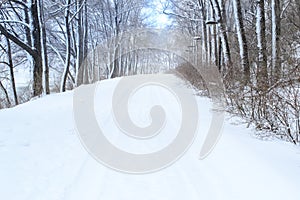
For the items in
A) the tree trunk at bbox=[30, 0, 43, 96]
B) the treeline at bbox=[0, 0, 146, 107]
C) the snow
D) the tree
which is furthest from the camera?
the treeline at bbox=[0, 0, 146, 107]

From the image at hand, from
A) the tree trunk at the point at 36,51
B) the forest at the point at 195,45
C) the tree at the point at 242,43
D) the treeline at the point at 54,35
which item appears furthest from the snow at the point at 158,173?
the treeline at the point at 54,35

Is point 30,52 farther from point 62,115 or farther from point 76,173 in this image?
point 76,173

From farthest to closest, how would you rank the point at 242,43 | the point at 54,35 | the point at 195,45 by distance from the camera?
the point at 54,35 < the point at 195,45 < the point at 242,43

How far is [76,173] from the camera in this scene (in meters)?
4.23

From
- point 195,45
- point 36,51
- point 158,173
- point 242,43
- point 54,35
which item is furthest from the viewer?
point 54,35

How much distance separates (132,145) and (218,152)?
66.7 inches

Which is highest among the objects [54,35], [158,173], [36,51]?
[54,35]

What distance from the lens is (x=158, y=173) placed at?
4.34 m

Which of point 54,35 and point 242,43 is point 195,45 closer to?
point 54,35

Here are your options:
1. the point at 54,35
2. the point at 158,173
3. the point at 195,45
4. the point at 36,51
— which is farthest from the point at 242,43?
the point at 54,35

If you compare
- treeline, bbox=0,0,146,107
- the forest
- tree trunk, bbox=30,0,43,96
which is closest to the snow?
the forest

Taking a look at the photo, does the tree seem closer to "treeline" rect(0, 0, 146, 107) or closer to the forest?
the forest

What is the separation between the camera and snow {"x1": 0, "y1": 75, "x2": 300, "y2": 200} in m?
3.51

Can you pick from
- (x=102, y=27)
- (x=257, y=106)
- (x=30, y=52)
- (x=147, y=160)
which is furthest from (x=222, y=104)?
(x=102, y=27)
